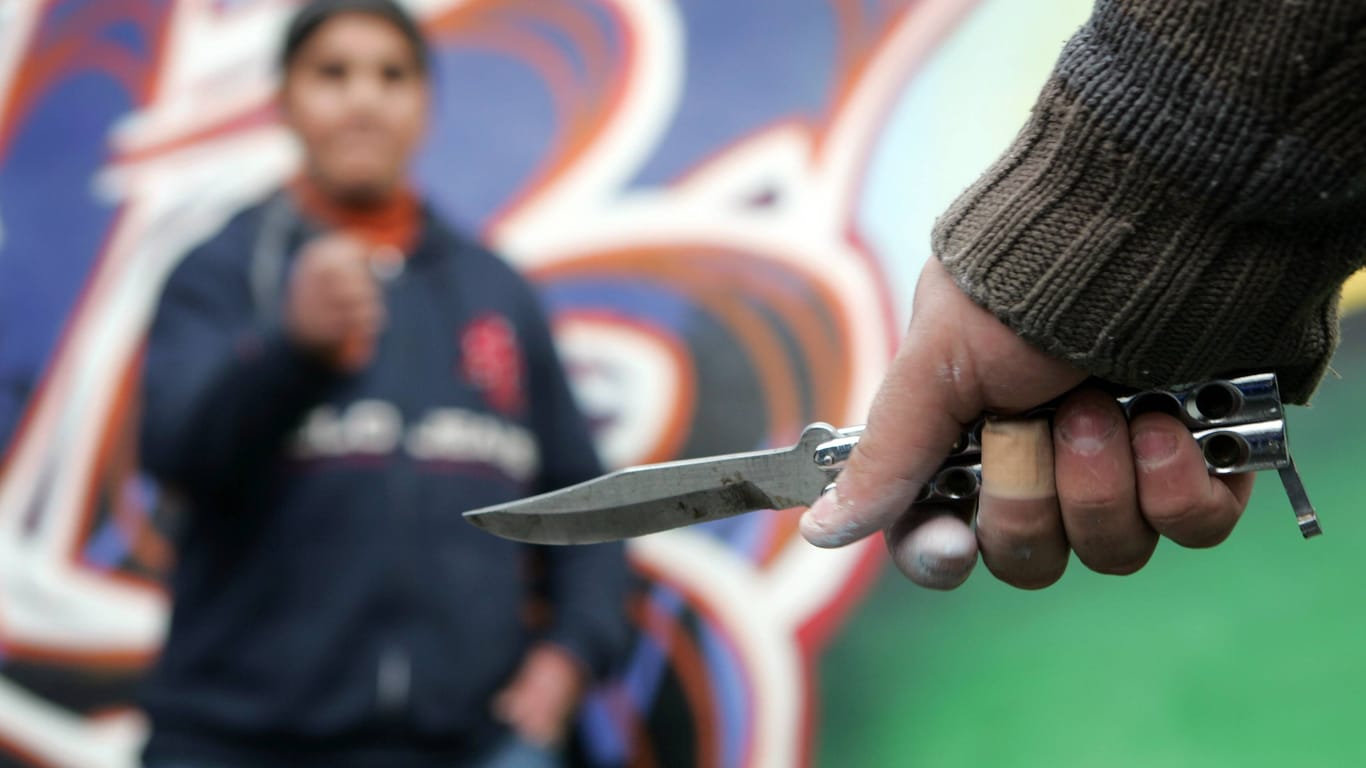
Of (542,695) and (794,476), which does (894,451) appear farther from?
(542,695)

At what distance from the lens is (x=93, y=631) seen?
276cm

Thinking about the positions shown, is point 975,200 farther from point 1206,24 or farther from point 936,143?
point 936,143

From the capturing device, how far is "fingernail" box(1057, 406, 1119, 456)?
0.81 metres

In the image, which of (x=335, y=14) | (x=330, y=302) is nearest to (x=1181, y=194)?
(x=330, y=302)

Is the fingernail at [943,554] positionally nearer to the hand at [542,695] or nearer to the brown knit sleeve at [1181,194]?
the brown knit sleeve at [1181,194]

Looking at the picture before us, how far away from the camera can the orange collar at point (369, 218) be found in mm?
2408

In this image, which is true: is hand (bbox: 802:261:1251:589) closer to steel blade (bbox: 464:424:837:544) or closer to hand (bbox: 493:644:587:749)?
steel blade (bbox: 464:424:837:544)

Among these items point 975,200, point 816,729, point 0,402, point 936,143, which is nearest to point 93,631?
point 0,402

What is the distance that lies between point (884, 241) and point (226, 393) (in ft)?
4.49

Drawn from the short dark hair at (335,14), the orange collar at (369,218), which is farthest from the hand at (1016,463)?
the short dark hair at (335,14)

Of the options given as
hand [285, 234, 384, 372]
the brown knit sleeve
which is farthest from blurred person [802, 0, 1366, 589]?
hand [285, 234, 384, 372]

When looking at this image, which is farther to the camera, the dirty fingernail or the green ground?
the green ground

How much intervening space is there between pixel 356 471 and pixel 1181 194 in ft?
5.59

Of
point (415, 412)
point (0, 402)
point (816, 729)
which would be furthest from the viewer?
point (0, 402)
